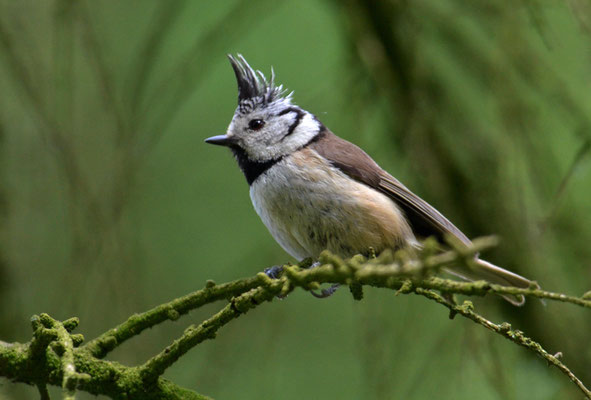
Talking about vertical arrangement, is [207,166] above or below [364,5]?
below

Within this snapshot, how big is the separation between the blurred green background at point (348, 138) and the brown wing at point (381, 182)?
0.33 ft

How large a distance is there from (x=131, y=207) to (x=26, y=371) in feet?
6.08

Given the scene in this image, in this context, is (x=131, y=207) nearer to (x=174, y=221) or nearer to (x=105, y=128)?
(x=105, y=128)

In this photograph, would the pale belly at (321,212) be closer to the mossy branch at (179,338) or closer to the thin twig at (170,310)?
the mossy branch at (179,338)

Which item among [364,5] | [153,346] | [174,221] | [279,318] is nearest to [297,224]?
[279,318]

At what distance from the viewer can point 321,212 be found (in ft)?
8.41

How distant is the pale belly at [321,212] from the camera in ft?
8.43

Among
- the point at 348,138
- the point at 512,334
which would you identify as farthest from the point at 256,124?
the point at 512,334

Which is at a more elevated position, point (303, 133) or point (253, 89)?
point (253, 89)

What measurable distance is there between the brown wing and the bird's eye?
252 mm

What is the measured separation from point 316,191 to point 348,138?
1.38ft

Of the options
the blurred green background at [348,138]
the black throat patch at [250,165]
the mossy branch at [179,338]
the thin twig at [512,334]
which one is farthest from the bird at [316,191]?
the thin twig at [512,334]

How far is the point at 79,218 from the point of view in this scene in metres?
2.55

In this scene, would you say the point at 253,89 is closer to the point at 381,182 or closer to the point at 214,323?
the point at 381,182
